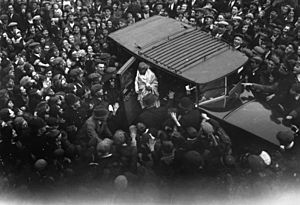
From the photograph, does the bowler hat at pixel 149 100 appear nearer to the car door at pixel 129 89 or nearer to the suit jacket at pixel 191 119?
the car door at pixel 129 89

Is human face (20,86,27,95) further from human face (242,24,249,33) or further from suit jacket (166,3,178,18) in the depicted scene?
human face (242,24,249,33)

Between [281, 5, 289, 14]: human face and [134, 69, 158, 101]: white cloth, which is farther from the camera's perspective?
[281, 5, 289, 14]: human face

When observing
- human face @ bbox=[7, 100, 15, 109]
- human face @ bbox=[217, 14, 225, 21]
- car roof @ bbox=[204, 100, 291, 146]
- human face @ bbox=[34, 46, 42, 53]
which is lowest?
car roof @ bbox=[204, 100, 291, 146]

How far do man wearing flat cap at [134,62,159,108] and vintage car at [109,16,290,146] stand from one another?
2.6 inches

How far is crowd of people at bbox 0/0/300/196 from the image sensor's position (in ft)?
14.1

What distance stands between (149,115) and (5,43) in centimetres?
269

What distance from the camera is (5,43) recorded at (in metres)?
6.59

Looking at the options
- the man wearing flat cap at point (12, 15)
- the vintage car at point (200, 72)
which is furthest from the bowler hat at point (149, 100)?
the man wearing flat cap at point (12, 15)

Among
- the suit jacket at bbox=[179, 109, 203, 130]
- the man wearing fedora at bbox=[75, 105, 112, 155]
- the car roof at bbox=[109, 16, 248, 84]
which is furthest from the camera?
the car roof at bbox=[109, 16, 248, 84]

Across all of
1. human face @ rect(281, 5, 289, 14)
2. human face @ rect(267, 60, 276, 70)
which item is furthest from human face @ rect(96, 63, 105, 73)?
human face @ rect(281, 5, 289, 14)

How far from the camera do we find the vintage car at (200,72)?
195 inches

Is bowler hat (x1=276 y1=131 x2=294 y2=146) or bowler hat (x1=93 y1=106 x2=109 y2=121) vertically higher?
bowler hat (x1=93 y1=106 x2=109 y2=121)

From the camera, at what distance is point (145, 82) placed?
5.37 meters

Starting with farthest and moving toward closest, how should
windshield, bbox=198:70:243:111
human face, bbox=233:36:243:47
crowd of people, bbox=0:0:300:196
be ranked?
human face, bbox=233:36:243:47, windshield, bbox=198:70:243:111, crowd of people, bbox=0:0:300:196
